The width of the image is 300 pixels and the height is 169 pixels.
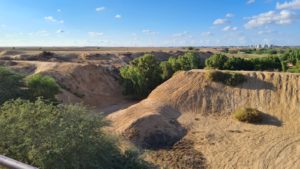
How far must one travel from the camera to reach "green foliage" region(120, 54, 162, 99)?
38812 millimetres

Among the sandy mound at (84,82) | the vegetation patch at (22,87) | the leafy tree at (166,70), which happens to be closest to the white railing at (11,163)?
the vegetation patch at (22,87)

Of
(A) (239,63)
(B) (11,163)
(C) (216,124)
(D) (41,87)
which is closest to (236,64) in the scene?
(A) (239,63)

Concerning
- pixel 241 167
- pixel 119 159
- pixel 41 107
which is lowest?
pixel 241 167

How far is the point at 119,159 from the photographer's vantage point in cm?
1311

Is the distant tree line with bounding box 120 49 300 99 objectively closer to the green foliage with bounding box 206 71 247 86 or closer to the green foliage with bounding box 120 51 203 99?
the green foliage with bounding box 120 51 203 99

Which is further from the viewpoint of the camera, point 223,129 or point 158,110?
point 158,110

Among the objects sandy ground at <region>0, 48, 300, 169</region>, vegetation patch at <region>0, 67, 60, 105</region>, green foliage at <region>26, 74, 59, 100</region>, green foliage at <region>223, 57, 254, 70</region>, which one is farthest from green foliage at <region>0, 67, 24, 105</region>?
green foliage at <region>223, 57, 254, 70</region>

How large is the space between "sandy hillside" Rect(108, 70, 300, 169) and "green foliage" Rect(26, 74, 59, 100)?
5.12 metres

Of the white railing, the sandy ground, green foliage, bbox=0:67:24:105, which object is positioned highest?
the white railing

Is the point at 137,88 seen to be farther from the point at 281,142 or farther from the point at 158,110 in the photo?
the point at 281,142

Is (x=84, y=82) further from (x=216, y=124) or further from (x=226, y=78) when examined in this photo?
(x=216, y=124)

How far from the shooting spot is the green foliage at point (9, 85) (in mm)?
23562

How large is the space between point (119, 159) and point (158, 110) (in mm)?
14781

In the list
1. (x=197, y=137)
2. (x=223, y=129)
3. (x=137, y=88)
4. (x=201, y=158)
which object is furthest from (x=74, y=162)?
(x=137, y=88)
